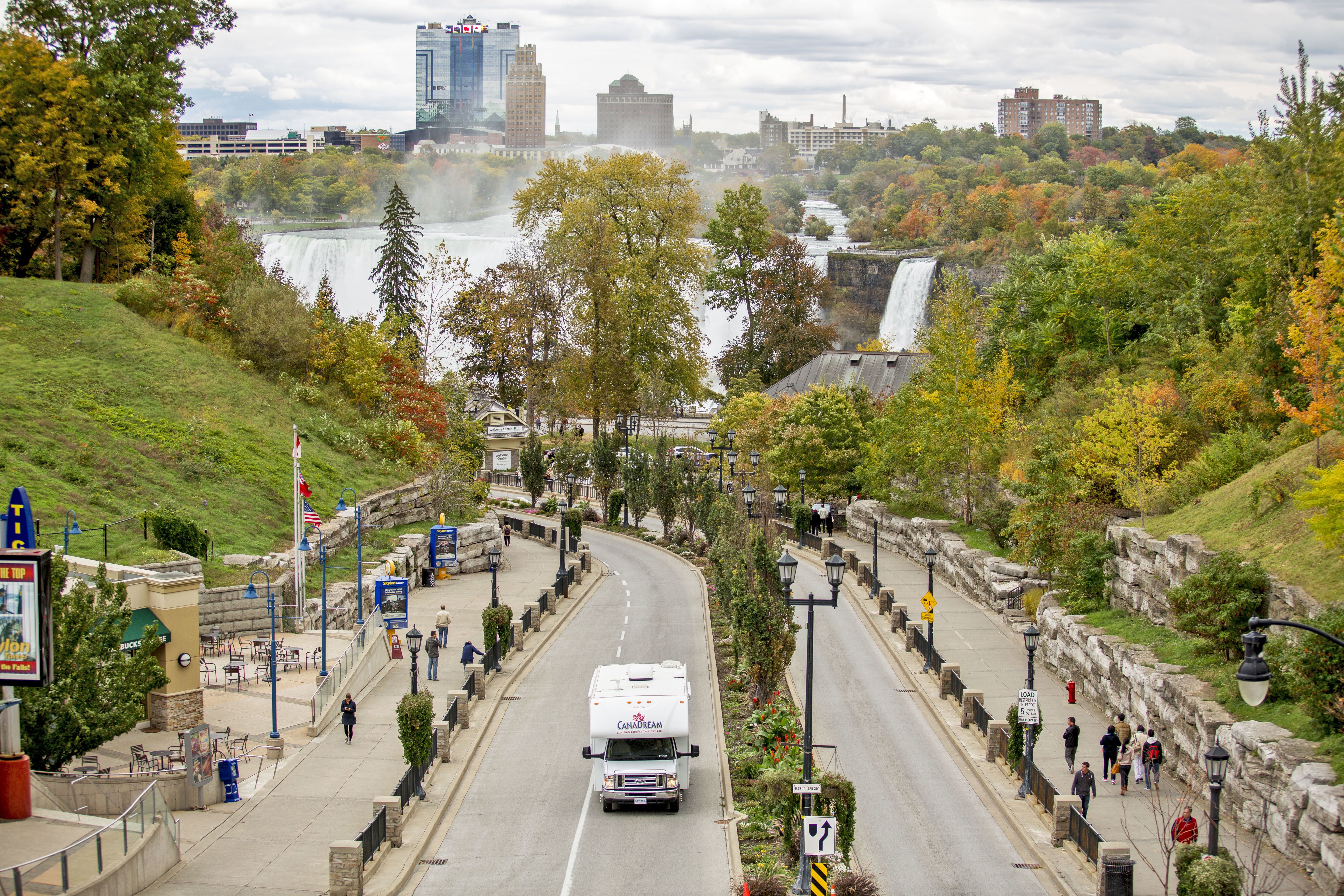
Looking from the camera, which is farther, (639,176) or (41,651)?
(639,176)

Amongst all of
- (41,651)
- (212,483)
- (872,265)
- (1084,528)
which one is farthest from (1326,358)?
(872,265)

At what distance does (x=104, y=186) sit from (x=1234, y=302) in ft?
156

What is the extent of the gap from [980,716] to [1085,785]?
4.84 m

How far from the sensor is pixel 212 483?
3906 centimetres

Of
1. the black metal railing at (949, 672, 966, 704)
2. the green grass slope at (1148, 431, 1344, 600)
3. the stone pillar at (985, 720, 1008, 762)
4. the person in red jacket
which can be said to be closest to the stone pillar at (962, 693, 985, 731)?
the black metal railing at (949, 672, 966, 704)

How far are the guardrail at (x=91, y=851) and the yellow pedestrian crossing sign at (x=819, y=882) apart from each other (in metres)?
10.1

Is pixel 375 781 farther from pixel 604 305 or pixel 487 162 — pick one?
pixel 487 162

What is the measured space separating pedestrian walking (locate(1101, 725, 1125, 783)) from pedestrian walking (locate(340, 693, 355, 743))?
15985 millimetres

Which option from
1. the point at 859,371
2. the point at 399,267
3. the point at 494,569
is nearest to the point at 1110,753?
the point at 494,569

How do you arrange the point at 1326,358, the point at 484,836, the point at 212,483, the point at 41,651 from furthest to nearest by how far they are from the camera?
the point at 212,483
the point at 1326,358
the point at 484,836
the point at 41,651

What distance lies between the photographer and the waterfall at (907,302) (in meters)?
95.6

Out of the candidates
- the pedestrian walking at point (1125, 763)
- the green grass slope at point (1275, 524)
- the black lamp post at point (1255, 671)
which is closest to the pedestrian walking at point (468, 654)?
the pedestrian walking at point (1125, 763)

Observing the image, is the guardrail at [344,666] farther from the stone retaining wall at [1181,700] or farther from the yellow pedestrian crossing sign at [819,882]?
the stone retaining wall at [1181,700]

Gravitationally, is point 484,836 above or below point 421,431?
below
